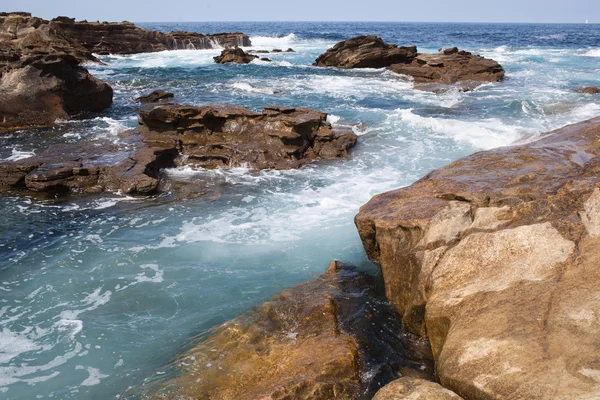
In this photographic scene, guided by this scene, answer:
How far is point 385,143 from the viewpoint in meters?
14.4

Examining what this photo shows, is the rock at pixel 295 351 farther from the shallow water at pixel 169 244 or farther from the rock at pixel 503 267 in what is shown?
the shallow water at pixel 169 244

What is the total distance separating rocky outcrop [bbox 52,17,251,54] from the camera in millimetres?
41719

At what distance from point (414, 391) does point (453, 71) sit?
2509 cm

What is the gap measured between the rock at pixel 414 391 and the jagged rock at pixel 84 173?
26.6 feet

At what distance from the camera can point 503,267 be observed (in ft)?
14.5

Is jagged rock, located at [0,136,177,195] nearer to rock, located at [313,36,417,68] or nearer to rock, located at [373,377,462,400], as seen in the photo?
rock, located at [373,377,462,400]

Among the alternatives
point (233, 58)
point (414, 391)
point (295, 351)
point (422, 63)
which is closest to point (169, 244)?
point (295, 351)

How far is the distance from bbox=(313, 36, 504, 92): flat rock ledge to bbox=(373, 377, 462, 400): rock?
70.0ft

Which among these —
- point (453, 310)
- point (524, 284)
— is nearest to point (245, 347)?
point (453, 310)

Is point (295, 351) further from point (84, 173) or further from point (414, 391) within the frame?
point (84, 173)

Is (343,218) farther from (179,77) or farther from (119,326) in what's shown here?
(179,77)

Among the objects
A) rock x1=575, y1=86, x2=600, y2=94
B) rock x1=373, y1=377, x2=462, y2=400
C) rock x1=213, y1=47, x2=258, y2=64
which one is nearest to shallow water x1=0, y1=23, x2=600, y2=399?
rock x1=373, y1=377, x2=462, y2=400

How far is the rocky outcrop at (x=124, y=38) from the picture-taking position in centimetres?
4172

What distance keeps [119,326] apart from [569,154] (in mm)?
6360
